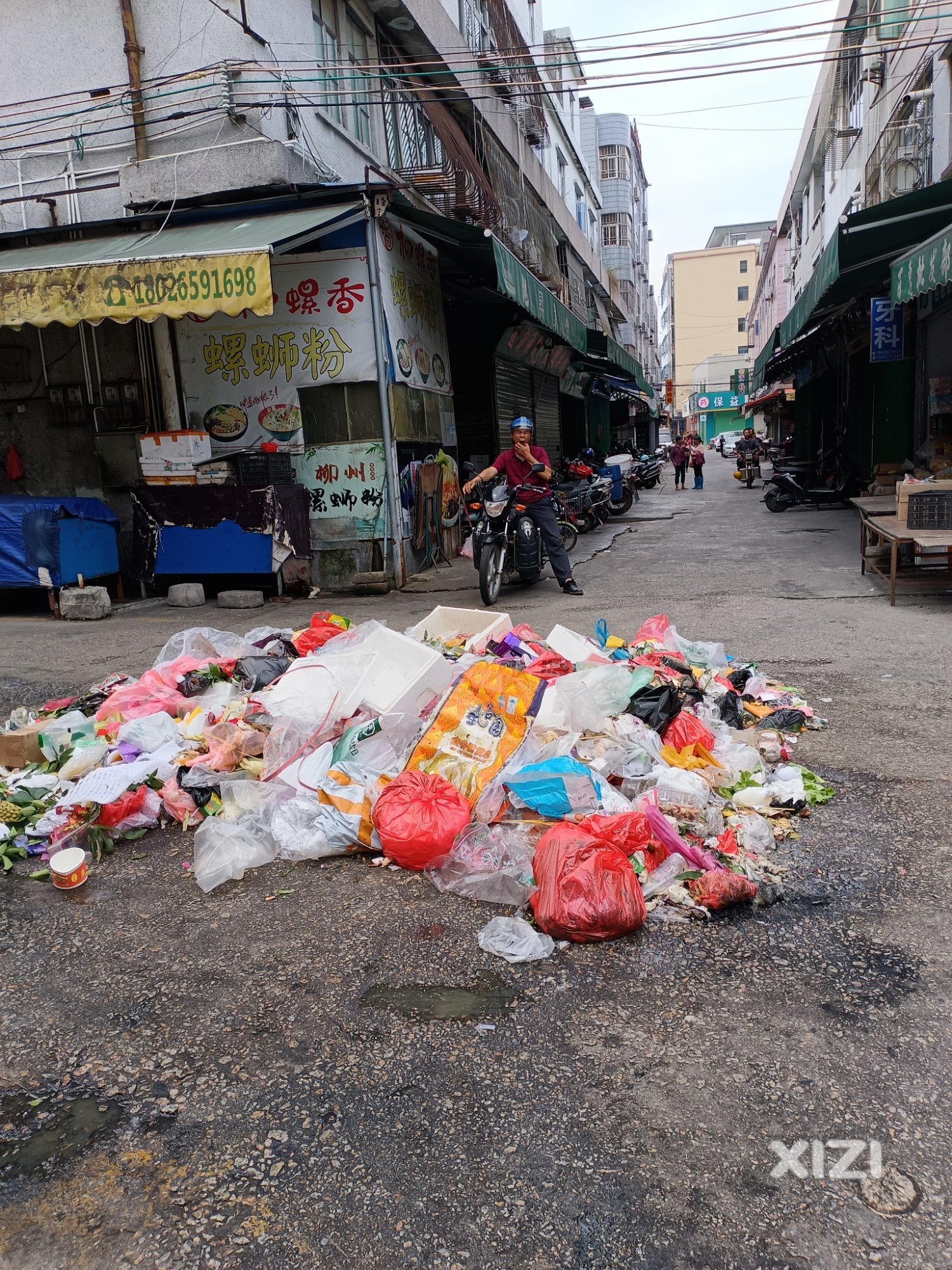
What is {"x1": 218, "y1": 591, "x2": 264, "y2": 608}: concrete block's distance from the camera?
9117 millimetres

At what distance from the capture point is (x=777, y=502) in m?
17.3

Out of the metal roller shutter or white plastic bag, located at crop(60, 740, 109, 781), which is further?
the metal roller shutter

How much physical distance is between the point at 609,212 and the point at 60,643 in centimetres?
4598

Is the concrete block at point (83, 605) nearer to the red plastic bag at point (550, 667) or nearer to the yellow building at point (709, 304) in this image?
the red plastic bag at point (550, 667)

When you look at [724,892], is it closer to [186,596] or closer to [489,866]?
[489,866]

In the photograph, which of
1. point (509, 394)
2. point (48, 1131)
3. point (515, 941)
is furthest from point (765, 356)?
point (48, 1131)

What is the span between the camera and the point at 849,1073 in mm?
2127

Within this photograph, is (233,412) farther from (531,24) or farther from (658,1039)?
(531,24)

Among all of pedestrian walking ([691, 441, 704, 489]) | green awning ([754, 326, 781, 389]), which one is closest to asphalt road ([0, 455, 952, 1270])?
green awning ([754, 326, 781, 389])

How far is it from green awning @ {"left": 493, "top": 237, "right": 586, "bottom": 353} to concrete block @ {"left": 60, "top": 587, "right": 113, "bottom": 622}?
212 inches

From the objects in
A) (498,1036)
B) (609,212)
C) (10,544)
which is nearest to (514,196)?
(10,544)

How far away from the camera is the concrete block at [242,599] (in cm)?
912

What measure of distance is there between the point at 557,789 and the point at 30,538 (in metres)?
7.29

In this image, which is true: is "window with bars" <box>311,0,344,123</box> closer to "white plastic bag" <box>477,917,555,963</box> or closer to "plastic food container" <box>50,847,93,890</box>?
"plastic food container" <box>50,847,93,890</box>
